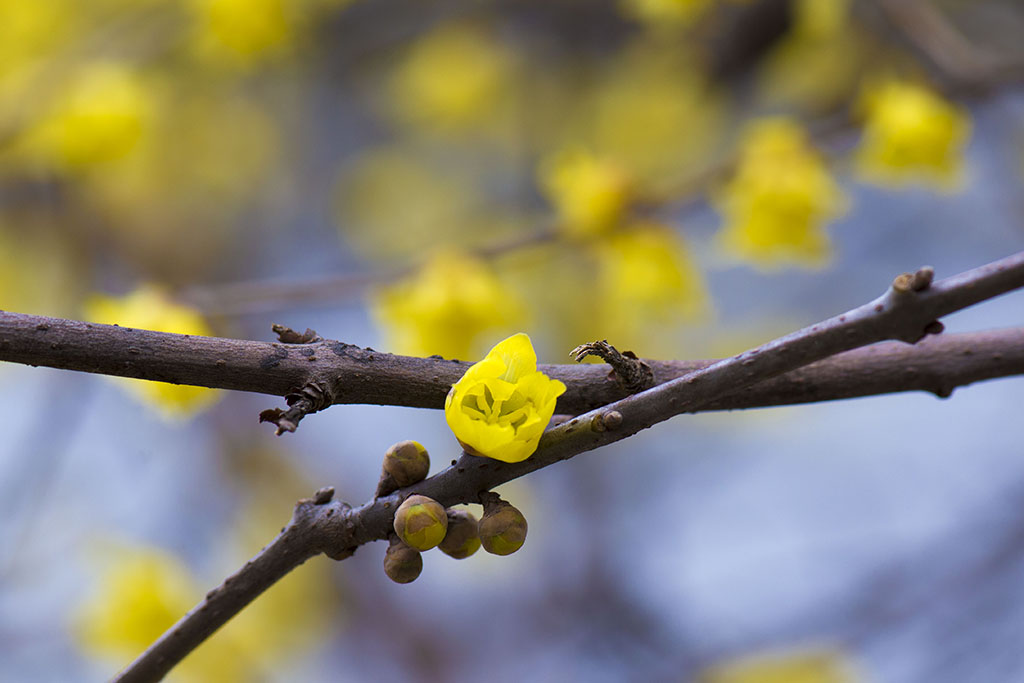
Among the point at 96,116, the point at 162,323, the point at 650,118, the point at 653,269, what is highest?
the point at 650,118

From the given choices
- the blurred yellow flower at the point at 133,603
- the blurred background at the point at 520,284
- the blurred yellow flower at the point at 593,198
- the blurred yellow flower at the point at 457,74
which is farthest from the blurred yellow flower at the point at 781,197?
the blurred yellow flower at the point at 457,74

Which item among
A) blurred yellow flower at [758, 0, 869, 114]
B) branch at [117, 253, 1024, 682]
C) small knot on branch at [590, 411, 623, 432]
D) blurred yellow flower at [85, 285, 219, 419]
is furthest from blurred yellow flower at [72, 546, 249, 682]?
blurred yellow flower at [758, 0, 869, 114]

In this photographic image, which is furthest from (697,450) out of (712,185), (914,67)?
(712,185)

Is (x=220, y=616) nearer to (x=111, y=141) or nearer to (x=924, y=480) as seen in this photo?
(x=111, y=141)

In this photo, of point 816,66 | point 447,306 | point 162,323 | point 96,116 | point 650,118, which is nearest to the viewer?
point 162,323

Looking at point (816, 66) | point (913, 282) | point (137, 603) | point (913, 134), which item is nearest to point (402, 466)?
point (913, 282)

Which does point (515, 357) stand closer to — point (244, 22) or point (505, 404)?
point (505, 404)

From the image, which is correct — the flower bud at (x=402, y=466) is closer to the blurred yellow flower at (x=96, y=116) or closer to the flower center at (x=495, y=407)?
the flower center at (x=495, y=407)
